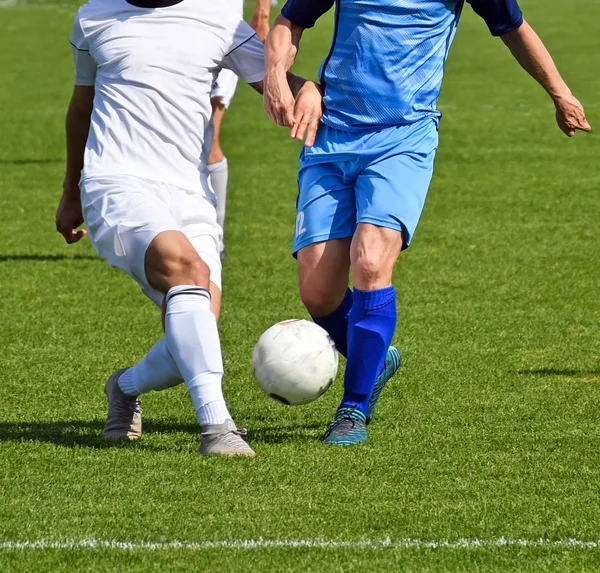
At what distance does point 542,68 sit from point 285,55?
110 centimetres

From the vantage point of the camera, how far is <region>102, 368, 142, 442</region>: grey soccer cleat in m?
5.88

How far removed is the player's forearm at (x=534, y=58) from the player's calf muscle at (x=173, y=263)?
1650mm

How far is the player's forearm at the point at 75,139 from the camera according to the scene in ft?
20.1

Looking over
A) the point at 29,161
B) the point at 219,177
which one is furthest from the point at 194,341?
the point at 29,161

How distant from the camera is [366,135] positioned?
5930 mm

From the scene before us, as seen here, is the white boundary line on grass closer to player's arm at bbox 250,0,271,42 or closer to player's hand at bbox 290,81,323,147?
player's hand at bbox 290,81,323,147

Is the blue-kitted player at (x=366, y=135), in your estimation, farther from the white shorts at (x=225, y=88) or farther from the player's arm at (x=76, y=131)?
the white shorts at (x=225, y=88)

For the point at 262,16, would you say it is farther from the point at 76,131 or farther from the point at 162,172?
the point at 162,172

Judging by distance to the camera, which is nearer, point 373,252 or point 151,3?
point 373,252

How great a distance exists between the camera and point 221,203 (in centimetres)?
1042

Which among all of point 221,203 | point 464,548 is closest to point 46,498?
point 464,548

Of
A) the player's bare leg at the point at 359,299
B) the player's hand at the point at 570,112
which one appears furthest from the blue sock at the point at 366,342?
the player's hand at the point at 570,112

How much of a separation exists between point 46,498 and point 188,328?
864 mm

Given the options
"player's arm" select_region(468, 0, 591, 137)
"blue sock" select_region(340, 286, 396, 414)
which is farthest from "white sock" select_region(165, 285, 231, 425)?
"player's arm" select_region(468, 0, 591, 137)
